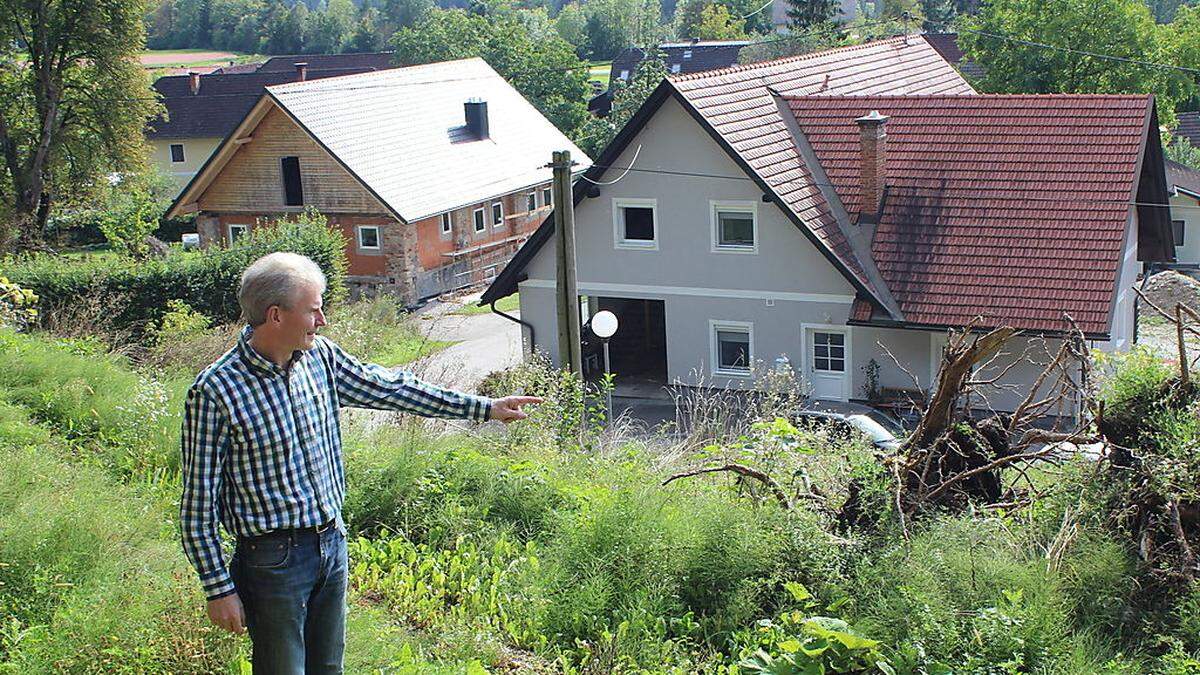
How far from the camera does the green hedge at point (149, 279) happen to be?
68.9ft

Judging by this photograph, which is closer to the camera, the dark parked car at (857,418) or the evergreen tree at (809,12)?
the dark parked car at (857,418)

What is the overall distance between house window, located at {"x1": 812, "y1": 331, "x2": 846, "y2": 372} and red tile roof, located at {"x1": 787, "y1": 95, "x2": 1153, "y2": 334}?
1.03m

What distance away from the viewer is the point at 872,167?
68.8 ft

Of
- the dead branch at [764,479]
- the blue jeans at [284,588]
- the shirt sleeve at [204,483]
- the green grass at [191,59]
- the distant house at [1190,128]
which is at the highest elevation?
the green grass at [191,59]

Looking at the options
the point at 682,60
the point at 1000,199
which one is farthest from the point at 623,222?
the point at 682,60

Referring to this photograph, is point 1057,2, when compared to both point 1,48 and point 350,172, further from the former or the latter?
point 1,48

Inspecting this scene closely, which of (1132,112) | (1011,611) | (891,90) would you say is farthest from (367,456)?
(891,90)

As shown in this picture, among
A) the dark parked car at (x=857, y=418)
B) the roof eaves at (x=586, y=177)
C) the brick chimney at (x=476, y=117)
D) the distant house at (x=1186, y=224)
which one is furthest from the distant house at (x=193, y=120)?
the dark parked car at (x=857, y=418)

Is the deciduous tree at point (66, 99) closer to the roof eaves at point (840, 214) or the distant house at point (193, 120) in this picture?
the roof eaves at point (840, 214)

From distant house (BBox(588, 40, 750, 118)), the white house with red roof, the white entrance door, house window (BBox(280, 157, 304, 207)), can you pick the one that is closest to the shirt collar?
the white house with red roof

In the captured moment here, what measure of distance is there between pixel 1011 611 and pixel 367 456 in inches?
164

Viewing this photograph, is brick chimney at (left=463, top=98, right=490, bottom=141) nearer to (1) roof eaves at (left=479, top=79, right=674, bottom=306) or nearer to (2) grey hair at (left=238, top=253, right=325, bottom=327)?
(1) roof eaves at (left=479, top=79, right=674, bottom=306)

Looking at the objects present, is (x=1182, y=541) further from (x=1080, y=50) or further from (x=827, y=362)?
(x=1080, y=50)

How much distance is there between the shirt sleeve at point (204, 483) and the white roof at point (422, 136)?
27.3 m
